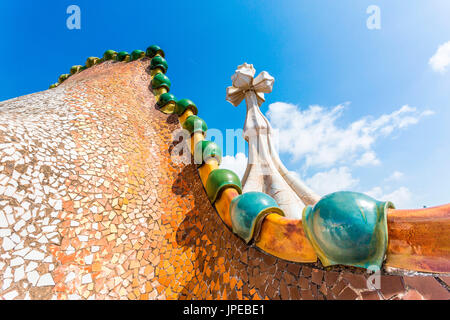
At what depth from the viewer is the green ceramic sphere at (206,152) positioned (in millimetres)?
2697

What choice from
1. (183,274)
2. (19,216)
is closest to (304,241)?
(183,274)

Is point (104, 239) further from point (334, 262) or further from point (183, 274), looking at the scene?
point (334, 262)

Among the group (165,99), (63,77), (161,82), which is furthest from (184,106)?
(63,77)

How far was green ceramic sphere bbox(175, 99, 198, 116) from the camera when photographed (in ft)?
11.8

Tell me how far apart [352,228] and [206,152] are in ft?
6.37

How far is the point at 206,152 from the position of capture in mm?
2703

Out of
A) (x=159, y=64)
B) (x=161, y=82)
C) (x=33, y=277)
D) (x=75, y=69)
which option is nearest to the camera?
(x=33, y=277)

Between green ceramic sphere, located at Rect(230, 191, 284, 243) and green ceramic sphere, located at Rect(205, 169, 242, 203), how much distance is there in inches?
15.0

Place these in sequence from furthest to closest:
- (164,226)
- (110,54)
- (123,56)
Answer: (110,54) < (123,56) < (164,226)

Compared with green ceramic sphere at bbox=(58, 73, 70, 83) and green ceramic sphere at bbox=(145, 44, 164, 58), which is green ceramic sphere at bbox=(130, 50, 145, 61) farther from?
green ceramic sphere at bbox=(58, 73, 70, 83)

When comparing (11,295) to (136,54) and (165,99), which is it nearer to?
(165,99)

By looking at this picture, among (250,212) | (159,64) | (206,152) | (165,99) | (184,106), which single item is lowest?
(250,212)

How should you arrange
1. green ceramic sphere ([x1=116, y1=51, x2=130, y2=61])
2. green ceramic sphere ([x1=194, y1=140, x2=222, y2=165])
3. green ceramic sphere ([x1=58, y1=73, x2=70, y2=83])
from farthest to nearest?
green ceramic sphere ([x1=58, y1=73, x2=70, y2=83]), green ceramic sphere ([x1=116, y1=51, x2=130, y2=61]), green ceramic sphere ([x1=194, y1=140, x2=222, y2=165])

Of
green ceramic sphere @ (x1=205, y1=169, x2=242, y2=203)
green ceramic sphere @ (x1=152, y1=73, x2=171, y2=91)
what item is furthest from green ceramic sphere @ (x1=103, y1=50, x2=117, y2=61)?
green ceramic sphere @ (x1=205, y1=169, x2=242, y2=203)
